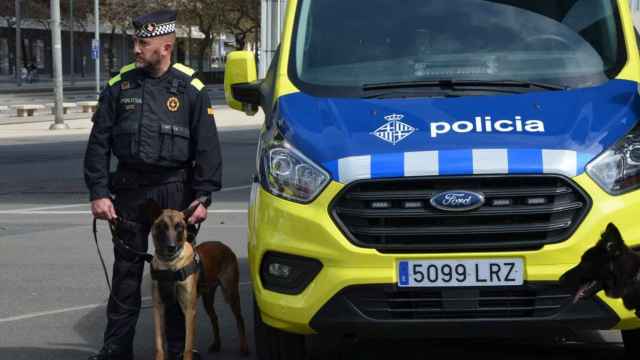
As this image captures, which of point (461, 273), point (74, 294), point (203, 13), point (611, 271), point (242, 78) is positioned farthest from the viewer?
point (203, 13)

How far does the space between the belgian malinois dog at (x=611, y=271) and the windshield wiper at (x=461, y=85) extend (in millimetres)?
1140

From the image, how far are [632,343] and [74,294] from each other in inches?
167

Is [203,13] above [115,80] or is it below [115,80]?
below

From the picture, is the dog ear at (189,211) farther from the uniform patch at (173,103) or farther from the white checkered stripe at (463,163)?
the white checkered stripe at (463,163)

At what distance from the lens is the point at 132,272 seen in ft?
20.1

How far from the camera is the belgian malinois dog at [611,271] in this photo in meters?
4.49

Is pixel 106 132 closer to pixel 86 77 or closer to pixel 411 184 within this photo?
pixel 411 184

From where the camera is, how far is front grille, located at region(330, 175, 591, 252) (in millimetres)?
5148

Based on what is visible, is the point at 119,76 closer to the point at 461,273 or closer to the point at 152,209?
the point at 152,209

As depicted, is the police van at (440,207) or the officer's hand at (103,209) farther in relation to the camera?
the officer's hand at (103,209)

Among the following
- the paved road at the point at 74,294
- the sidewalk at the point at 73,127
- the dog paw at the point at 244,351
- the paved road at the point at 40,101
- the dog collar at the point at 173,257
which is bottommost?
the paved road at the point at 40,101

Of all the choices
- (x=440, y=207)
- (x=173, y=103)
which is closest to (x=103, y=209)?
(x=173, y=103)

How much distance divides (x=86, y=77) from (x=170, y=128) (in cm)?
8736

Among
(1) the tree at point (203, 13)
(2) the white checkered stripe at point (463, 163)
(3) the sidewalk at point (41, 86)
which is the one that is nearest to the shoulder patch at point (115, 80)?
(2) the white checkered stripe at point (463, 163)
